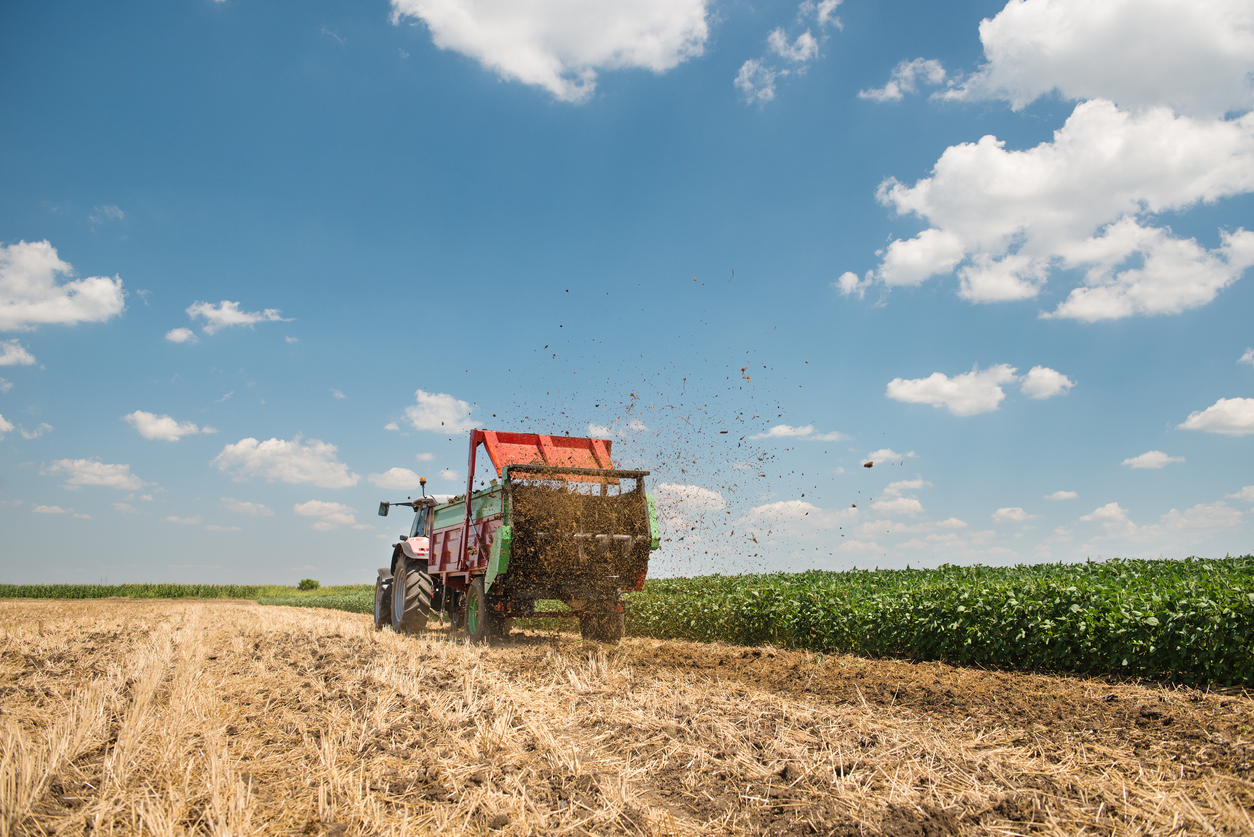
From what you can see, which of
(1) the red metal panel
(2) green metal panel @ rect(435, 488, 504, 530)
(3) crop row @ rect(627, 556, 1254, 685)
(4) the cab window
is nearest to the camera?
(3) crop row @ rect(627, 556, 1254, 685)

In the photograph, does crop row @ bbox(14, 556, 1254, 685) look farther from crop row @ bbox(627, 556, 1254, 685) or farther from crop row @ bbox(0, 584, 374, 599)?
crop row @ bbox(0, 584, 374, 599)

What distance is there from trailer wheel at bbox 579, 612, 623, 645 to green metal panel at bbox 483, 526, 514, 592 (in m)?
1.80

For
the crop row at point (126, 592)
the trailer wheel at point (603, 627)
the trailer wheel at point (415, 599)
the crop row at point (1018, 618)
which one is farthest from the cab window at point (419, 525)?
the crop row at point (126, 592)

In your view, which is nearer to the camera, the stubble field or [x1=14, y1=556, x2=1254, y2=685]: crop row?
the stubble field

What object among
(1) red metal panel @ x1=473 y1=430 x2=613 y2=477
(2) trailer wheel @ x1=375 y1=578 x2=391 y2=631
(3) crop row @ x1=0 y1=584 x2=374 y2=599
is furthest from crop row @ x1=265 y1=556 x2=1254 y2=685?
(3) crop row @ x1=0 y1=584 x2=374 y2=599

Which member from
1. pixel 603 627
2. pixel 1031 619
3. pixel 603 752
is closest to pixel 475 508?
pixel 603 627

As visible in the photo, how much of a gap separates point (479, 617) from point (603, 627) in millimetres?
1805

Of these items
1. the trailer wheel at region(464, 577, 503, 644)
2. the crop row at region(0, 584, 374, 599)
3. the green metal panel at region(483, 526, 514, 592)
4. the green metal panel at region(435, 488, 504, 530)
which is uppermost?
the green metal panel at region(435, 488, 504, 530)

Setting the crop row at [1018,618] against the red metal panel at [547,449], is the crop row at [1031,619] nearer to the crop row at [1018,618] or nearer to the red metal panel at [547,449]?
the crop row at [1018,618]

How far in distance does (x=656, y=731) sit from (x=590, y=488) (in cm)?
517

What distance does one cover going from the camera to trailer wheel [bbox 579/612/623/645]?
10.2m

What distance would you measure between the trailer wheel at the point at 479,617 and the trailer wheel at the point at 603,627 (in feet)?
4.20

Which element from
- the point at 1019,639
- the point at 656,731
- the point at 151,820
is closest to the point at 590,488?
the point at 656,731

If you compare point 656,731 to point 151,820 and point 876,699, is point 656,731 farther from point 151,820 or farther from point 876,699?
point 151,820
